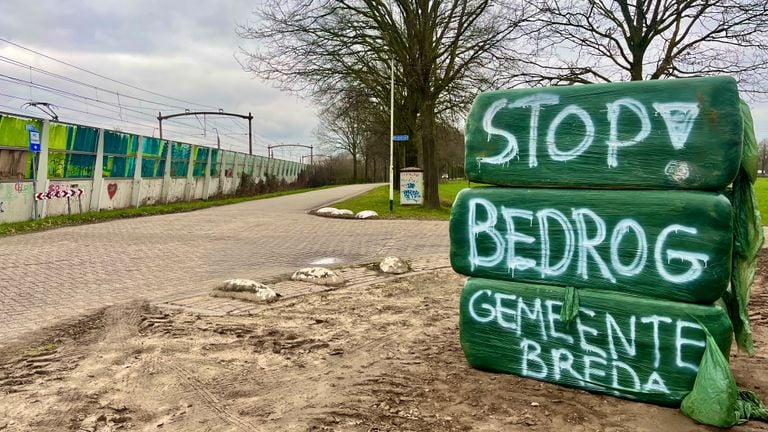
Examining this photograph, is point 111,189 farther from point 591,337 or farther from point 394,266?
point 591,337

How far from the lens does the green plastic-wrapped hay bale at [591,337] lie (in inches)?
105

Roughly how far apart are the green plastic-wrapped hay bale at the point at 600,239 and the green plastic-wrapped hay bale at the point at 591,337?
0.28 ft

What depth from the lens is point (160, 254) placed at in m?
8.81

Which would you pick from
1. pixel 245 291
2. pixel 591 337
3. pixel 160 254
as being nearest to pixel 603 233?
pixel 591 337

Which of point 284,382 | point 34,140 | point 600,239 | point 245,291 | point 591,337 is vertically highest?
point 34,140

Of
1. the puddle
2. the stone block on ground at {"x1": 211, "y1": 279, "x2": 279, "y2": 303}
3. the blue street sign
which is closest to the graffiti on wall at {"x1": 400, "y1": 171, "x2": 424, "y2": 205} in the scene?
the puddle

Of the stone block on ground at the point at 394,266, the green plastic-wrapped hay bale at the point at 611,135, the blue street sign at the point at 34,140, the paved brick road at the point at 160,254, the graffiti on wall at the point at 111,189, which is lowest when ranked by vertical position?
the paved brick road at the point at 160,254

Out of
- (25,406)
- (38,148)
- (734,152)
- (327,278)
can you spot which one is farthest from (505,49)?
(25,406)

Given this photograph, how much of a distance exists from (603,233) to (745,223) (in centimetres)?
70

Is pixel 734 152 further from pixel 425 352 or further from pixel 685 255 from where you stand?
pixel 425 352

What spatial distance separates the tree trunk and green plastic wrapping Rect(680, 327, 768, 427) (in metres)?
16.4

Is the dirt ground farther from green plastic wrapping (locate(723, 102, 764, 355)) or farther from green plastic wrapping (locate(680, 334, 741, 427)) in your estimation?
green plastic wrapping (locate(723, 102, 764, 355))

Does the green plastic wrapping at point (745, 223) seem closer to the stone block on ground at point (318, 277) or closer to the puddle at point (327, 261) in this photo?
the stone block on ground at point (318, 277)

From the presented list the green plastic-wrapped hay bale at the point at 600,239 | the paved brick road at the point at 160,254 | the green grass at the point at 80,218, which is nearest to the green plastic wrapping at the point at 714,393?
the green plastic-wrapped hay bale at the point at 600,239
